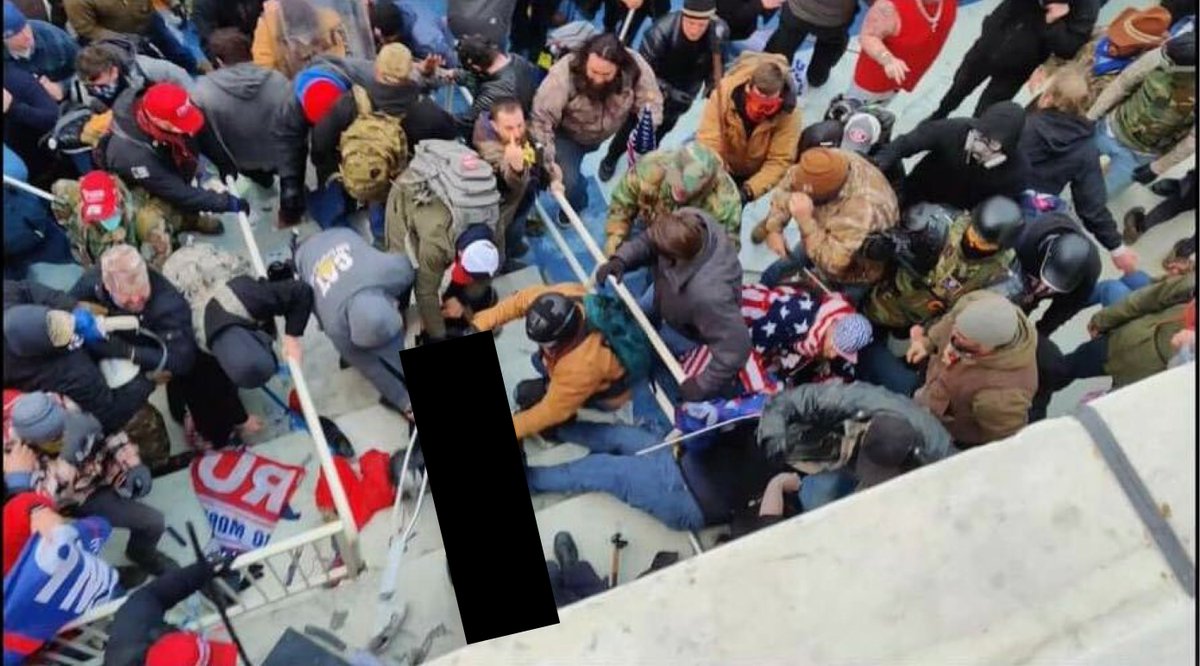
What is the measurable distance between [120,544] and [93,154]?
0.71m

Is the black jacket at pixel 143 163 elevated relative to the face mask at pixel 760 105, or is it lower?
elevated

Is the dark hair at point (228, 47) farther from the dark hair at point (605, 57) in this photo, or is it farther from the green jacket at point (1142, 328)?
the green jacket at point (1142, 328)

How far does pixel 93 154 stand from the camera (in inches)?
75.3

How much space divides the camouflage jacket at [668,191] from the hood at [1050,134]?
68 centimetres

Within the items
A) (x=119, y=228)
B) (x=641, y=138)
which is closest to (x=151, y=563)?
(x=119, y=228)

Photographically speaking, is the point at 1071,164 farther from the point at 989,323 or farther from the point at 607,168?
the point at 607,168

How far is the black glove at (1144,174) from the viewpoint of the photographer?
7.56ft

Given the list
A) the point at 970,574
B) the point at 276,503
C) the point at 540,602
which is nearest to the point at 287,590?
the point at 276,503

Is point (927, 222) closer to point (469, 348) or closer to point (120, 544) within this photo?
point (469, 348)

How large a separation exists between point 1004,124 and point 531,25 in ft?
3.39

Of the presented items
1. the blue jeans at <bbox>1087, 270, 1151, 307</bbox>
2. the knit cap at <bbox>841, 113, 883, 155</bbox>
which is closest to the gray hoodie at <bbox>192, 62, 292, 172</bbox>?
the knit cap at <bbox>841, 113, 883, 155</bbox>

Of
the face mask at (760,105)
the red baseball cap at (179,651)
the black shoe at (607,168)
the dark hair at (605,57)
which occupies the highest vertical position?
the dark hair at (605,57)

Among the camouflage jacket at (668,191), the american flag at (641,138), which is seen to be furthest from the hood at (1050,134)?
the american flag at (641,138)

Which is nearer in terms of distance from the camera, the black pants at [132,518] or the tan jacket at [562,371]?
the black pants at [132,518]
